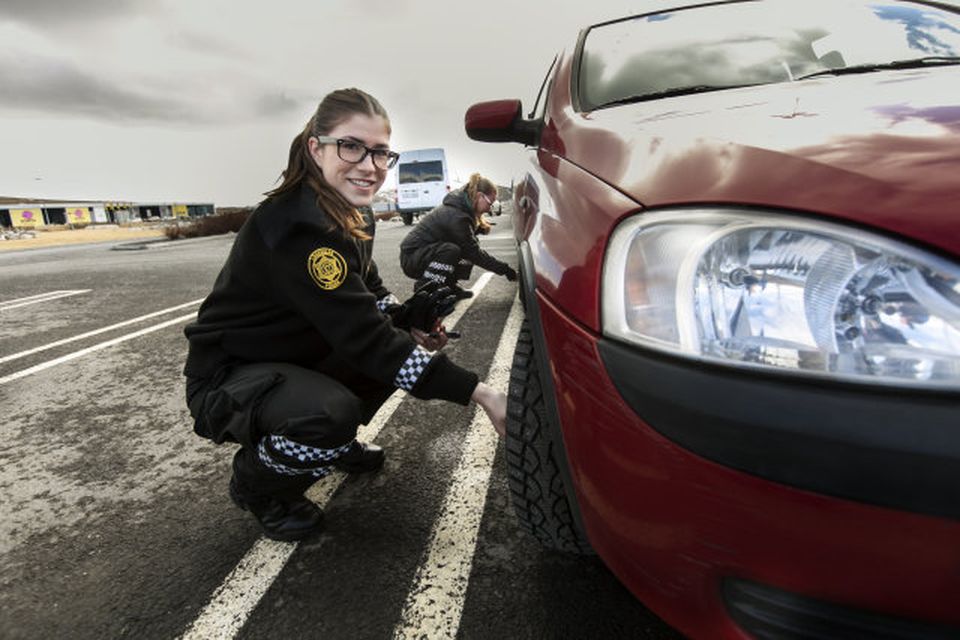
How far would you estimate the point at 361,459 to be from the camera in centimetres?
171

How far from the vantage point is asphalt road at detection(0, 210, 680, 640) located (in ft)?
3.68

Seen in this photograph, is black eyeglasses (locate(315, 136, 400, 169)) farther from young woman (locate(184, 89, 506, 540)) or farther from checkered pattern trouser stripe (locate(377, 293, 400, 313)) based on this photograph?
checkered pattern trouser stripe (locate(377, 293, 400, 313))

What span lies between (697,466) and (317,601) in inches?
37.5

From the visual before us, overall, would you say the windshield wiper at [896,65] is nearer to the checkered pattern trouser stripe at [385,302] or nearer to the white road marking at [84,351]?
the checkered pattern trouser stripe at [385,302]

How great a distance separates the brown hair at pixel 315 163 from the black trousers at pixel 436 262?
252 centimetres

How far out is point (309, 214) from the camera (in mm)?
1308

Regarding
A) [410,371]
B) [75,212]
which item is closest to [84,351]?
[410,371]

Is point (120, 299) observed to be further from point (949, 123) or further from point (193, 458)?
point (949, 123)

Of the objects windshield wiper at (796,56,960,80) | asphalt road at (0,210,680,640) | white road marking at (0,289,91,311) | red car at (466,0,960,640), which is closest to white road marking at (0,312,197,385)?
asphalt road at (0,210,680,640)

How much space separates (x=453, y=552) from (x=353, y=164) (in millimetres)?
1079

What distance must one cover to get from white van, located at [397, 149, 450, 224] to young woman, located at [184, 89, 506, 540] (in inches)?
733

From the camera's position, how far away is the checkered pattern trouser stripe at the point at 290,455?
1.32 metres

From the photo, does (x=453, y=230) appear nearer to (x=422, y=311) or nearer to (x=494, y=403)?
(x=422, y=311)

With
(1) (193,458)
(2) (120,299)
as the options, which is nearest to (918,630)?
(1) (193,458)
